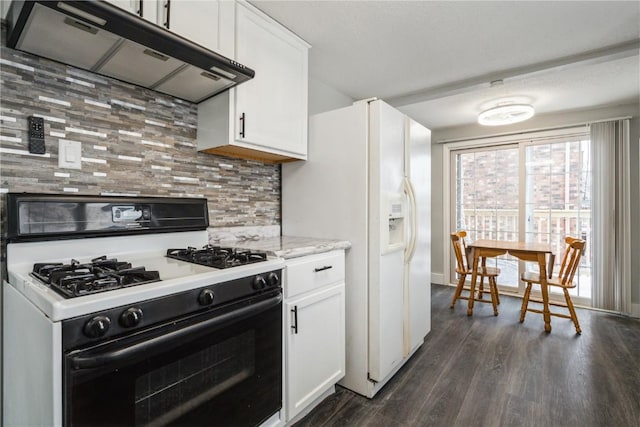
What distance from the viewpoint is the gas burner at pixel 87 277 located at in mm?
880

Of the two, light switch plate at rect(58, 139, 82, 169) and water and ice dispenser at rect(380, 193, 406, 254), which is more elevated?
light switch plate at rect(58, 139, 82, 169)

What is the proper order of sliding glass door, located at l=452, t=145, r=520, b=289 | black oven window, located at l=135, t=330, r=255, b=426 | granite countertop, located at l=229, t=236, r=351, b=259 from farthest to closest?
sliding glass door, located at l=452, t=145, r=520, b=289 → granite countertop, located at l=229, t=236, r=351, b=259 → black oven window, located at l=135, t=330, r=255, b=426

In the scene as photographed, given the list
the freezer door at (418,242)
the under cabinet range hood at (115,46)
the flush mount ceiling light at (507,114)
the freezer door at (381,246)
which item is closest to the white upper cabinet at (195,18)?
the under cabinet range hood at (115,46)

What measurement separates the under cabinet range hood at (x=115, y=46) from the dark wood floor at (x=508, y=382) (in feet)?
5.99

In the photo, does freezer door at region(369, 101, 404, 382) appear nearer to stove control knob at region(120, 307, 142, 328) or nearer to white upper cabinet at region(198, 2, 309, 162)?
white upper cabinet at region(198, 2, 309, 162)

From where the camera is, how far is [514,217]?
13.5 feet

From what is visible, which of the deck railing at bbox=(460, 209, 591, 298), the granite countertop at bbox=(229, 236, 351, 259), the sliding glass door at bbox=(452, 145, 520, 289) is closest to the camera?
the granite countertop at bbox=(229, 236, 351, 259)

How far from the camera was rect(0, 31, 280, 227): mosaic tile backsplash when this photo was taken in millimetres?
1218

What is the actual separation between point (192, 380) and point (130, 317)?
1.20ft

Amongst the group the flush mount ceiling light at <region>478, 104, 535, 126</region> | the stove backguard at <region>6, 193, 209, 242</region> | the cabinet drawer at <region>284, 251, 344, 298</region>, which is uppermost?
the flush mount ceiling light at <region>478, 104, 535, 126</region>

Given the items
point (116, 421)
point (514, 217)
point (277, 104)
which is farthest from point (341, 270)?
point (514, 217)

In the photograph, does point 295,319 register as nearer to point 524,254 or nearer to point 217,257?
point 217,257

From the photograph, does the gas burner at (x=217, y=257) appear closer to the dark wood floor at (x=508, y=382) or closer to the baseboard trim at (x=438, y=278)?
the dark wood floor at (x=508, y=382)

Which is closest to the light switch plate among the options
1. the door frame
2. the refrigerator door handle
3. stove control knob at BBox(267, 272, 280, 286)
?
stove control knob at BBox(267, 272, 280, 286)
